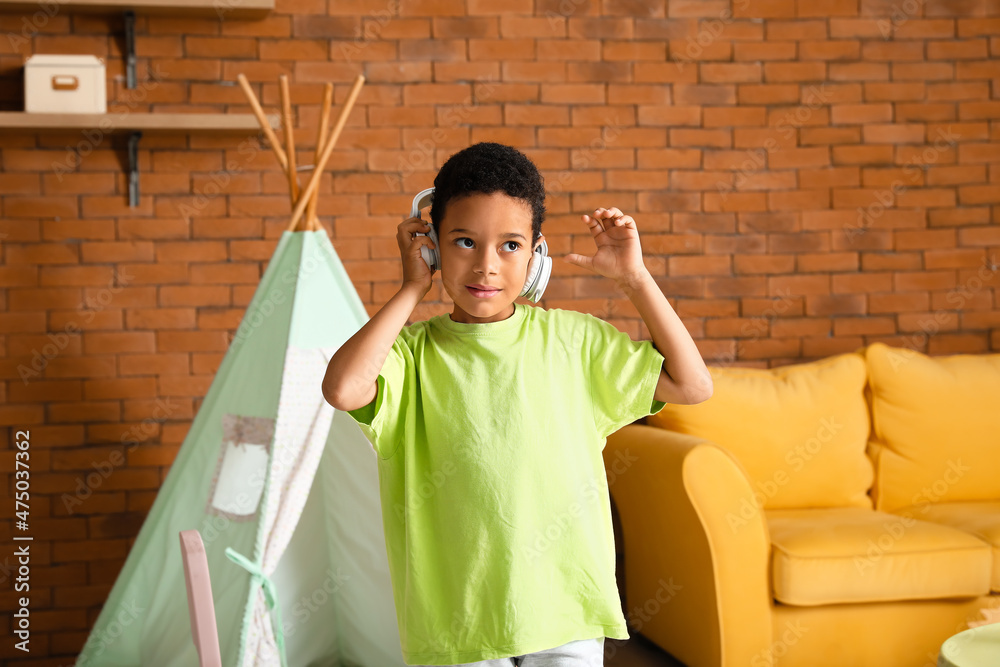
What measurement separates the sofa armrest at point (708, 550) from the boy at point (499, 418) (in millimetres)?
1033

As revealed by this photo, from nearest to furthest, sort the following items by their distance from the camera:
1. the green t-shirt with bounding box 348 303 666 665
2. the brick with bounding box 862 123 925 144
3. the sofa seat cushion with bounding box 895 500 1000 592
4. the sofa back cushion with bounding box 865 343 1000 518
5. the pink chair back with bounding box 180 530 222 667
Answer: the pink chair back with bounding box 180 530 222 667
the green t-shirt with bounding box 348 303 666 665
the sofa seat cushion with bounding box 895 500 1000 592
the sofa back cushion with bounding box 865 343 1000 518
the brick with bounding box 862 123 925 144

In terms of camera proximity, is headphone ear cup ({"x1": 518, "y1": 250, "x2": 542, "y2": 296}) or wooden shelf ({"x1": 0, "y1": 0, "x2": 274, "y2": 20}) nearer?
headphone ear cup ({"x1": 518, "y1": 250, "x2": 542, "y2": 296})

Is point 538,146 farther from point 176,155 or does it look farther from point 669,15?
point 176,155

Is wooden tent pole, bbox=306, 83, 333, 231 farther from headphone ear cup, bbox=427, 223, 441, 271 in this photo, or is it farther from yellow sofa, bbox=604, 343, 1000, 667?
headphone ear cup, bbox=427, 223, 441, 271

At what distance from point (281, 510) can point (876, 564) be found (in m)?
1.45

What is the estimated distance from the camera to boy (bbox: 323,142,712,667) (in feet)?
3.51

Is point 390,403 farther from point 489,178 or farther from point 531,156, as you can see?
point 531,156

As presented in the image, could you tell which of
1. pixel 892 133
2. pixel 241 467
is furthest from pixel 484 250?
pixel 892 133

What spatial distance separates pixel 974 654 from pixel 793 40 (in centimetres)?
226

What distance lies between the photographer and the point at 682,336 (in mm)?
1150

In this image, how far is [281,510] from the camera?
2.05m

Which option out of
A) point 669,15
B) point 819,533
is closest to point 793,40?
point 669,15

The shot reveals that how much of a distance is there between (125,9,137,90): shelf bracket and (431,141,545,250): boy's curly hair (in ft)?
6.37

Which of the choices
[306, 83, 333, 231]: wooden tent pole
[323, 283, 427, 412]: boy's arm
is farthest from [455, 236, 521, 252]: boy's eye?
[306, 83, 333, 231]: wooden tent pole
